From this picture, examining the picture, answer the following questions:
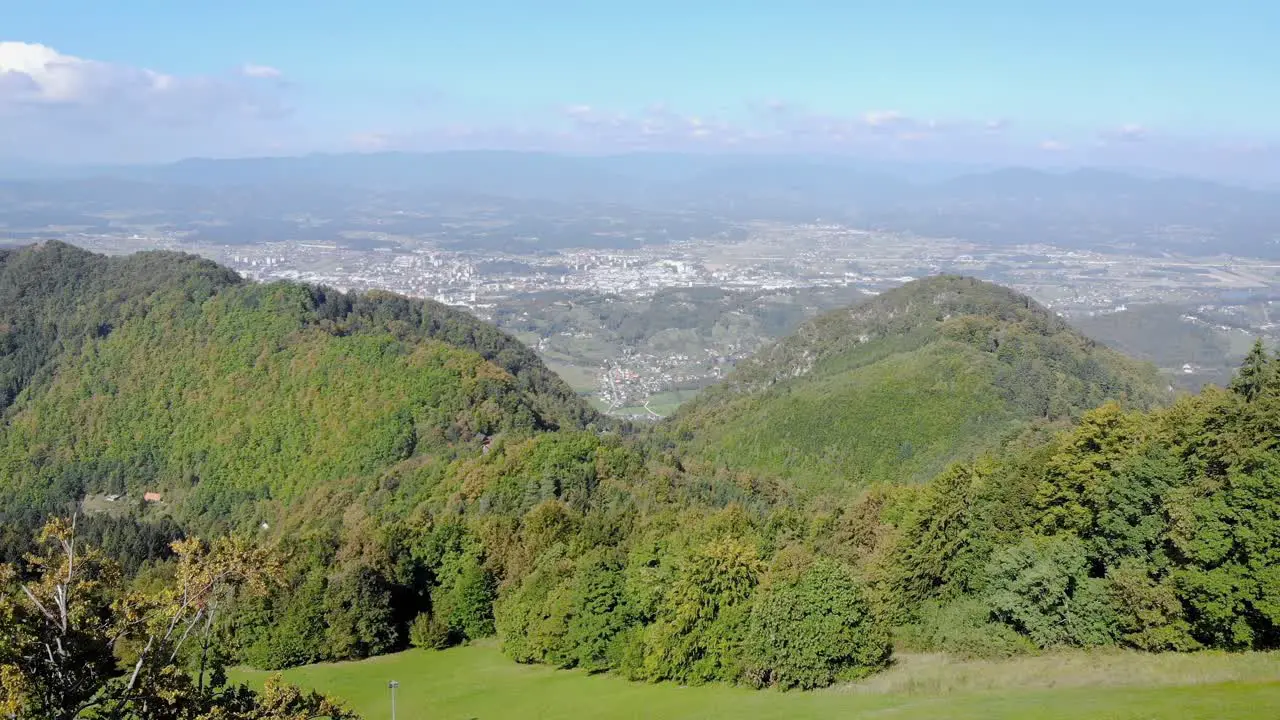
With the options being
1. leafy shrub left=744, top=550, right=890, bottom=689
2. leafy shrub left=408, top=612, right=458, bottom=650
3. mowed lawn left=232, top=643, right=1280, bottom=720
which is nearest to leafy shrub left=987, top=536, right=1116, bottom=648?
mowed lawn left=232, top=643, right=1280, bottom=720

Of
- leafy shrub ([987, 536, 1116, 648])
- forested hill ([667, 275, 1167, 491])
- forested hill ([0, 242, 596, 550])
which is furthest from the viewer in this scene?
forested hill ([0, 242, 596, 550])

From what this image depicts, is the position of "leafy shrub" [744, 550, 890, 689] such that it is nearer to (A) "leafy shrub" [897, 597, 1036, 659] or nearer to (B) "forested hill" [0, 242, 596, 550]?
(A) "leafy shrub" [897, 597, 1036, 659]

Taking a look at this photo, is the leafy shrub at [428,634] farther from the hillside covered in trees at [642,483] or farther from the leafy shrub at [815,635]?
the leafy shrub at [815,635]

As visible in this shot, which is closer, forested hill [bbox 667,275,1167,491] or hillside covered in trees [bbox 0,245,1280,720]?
hillside covered in trees [bbox 0,245,1280,720]

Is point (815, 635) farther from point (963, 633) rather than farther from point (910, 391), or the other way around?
point (910, 391)

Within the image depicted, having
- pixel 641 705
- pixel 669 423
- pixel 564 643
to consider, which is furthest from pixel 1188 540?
pixel 669 423

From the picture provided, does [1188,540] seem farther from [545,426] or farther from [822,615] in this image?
[545,426]

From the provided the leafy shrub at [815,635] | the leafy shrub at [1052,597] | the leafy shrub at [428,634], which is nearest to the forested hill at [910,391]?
the leafy shrub at [428,634]
